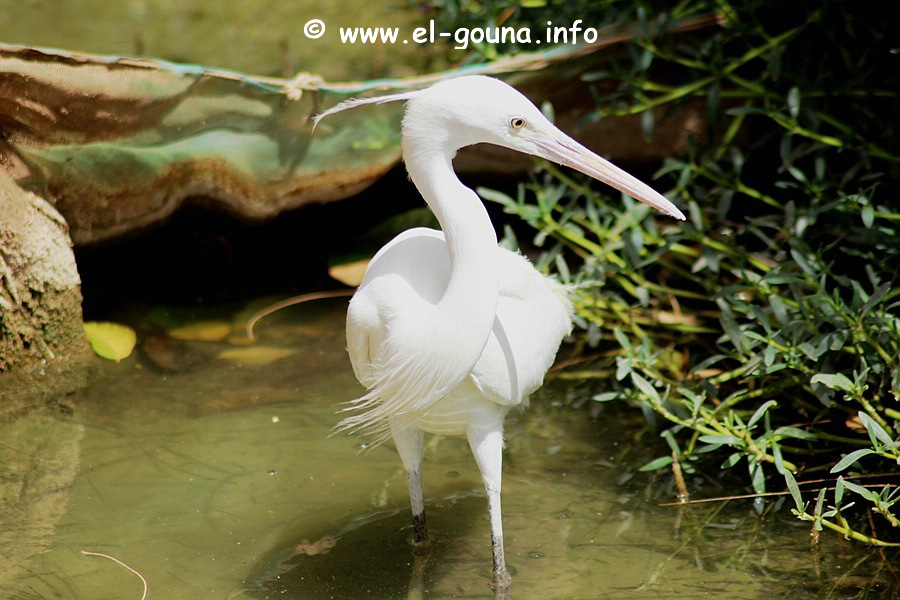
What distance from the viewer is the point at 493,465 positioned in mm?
2508

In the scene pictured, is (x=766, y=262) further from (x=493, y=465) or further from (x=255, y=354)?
(x=255, y=354)

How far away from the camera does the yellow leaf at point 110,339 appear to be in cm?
376

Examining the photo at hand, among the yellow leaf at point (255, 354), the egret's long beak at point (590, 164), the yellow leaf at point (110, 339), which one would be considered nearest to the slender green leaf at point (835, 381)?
the egret's long beak at point (590, 164)

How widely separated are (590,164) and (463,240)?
0.39 m

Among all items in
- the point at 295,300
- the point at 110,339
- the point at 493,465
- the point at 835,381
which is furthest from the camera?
the point at 295,300

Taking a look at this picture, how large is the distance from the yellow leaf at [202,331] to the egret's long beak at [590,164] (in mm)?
2112

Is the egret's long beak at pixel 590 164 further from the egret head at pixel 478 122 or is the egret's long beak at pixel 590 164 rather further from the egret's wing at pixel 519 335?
the egret's wing at pixel 519 335

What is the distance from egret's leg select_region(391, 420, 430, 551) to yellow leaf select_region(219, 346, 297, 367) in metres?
1.30

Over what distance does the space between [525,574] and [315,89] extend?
7.32 ft

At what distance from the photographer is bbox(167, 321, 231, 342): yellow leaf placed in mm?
3938

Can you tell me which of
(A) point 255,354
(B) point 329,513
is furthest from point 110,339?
(B) point 329,513

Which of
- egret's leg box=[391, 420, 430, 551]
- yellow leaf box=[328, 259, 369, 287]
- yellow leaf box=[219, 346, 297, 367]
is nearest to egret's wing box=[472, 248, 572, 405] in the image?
egret's leg box=[391, 420, 430, 551]

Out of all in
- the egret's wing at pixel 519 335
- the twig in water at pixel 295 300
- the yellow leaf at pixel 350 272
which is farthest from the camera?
the yellow leaf at pixel 350 272

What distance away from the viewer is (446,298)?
227 cm
